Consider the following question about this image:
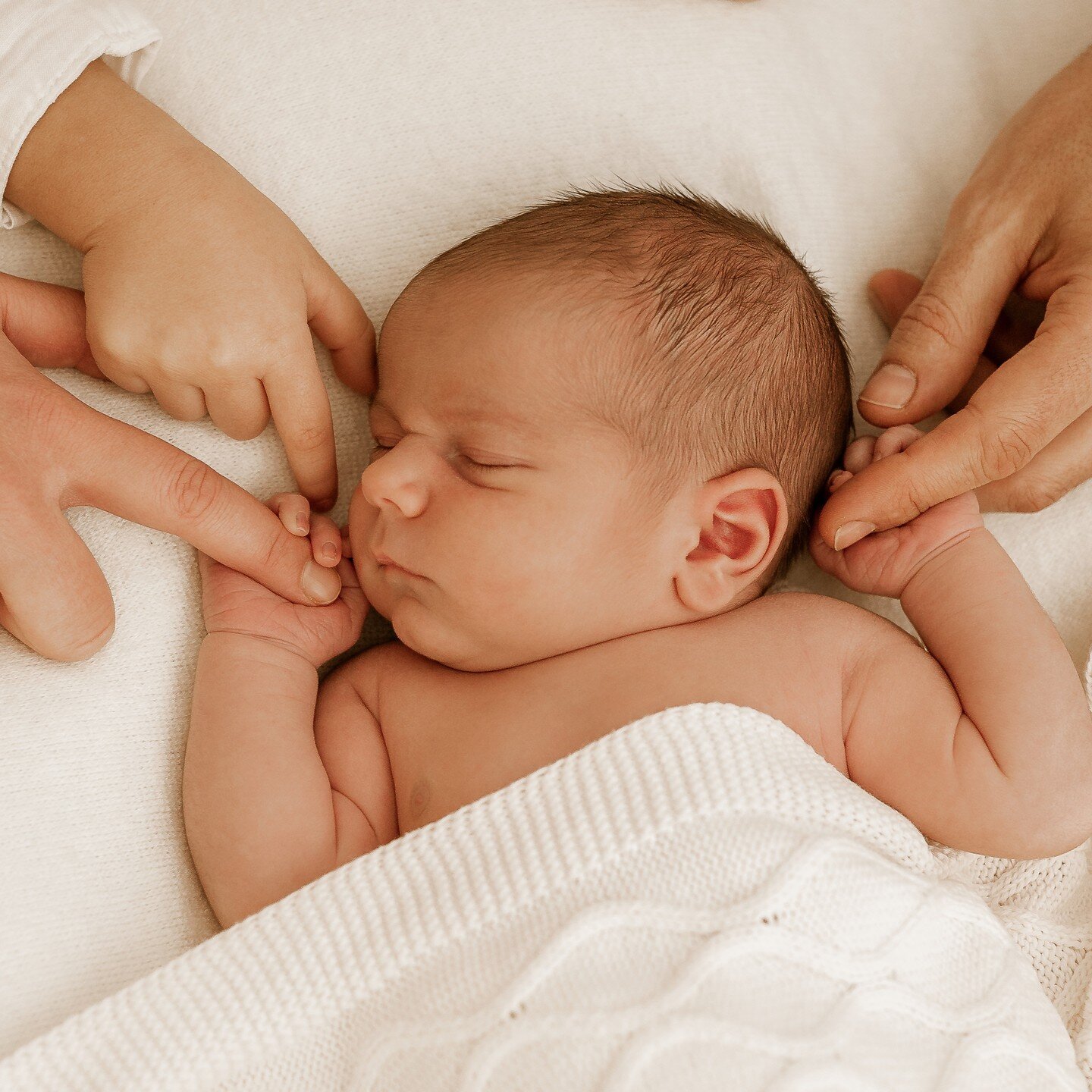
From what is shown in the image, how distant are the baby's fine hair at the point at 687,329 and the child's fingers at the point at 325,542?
0.36m

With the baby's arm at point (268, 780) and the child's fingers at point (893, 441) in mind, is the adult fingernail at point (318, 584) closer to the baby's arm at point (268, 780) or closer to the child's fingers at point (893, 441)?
the baby's arm at point (268, 780)

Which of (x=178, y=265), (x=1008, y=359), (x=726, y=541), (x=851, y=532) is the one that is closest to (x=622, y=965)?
(x=726, y=541)

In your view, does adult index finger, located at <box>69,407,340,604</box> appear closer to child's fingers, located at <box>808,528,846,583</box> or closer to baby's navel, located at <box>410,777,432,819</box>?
baby's navel, located at <box>410,777,432,819</box>

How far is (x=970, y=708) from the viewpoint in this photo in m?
1.29

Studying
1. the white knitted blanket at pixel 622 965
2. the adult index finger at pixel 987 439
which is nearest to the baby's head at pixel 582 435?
Answer: the adult index finger at pixel 987 439

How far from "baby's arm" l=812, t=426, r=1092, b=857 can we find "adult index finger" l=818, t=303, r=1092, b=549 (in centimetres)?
7

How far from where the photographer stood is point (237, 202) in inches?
51.1

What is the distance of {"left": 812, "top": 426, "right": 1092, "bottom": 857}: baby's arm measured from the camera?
124 centimetres

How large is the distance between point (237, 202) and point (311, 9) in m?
0.48

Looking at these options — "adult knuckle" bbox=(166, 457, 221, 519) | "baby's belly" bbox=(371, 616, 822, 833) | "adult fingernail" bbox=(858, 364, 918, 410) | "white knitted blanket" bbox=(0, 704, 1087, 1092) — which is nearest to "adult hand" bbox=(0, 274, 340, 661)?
"adult knuckle" bbox=(166, 457, 221, 519)

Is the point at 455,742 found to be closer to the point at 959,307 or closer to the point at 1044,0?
the point at 959,307

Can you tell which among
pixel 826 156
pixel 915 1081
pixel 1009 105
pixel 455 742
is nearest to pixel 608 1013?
pixel 915 1081

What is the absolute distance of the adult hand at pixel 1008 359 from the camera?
4.43 feet

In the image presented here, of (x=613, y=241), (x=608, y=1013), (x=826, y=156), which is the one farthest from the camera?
(x=826, y=156)
